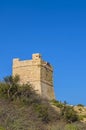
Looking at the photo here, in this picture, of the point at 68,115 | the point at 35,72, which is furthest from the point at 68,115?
the point at 35,72

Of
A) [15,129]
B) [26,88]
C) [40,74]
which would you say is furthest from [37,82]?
[15,129]

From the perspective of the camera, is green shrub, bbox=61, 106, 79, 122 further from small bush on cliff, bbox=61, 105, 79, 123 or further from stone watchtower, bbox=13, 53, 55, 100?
stone watchtower, bbox=13, 53, 55, 100

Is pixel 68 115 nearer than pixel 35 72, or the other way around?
pixel 68 115

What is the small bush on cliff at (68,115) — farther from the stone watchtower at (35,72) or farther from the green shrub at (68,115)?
the stone watchtower at (35,72)

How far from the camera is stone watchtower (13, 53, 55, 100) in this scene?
46.4 m

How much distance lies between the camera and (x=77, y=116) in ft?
140

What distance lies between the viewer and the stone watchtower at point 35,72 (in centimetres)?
4644

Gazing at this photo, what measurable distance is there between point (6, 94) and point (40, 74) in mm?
9632

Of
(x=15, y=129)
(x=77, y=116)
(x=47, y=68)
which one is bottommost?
(x=15, y=129)

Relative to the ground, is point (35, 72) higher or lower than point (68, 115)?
higher

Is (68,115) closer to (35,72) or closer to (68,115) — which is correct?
(68,115)

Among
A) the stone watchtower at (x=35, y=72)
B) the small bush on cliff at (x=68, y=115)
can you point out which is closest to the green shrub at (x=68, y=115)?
the small bush on cliff at (x=68, y=115)

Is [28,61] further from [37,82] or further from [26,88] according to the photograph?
[26,88]

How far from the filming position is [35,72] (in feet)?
153
